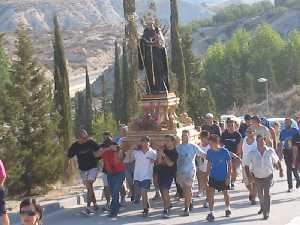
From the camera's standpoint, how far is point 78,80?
121688mm

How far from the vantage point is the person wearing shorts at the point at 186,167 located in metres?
12.4

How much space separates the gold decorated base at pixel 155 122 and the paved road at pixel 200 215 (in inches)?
66.3

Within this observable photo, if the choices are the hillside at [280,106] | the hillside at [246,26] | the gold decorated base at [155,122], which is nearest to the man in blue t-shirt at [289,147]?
the gold decorated base at [155,122]

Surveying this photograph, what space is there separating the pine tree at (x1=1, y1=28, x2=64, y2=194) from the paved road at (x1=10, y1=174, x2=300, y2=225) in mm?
3914

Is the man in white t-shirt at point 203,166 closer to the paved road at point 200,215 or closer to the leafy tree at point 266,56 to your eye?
the paved road at point 200,215

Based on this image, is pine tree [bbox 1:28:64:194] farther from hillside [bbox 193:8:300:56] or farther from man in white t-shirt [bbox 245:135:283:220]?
hillside [bbox 193:8:300:56]

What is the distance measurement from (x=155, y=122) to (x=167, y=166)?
3314mm

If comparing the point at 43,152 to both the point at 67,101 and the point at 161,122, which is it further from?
the point at 67,101

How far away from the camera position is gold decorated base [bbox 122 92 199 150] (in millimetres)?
15227

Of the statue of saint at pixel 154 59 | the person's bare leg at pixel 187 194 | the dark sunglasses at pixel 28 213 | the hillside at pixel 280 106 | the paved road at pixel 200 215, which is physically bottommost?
the paved road at pixel 200 215

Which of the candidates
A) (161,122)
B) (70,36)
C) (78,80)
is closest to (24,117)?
(161,122)

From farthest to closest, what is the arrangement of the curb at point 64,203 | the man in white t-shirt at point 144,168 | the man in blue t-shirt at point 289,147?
1. the man in blue t-shirt at point 289,147
2. the curb at point 64,203
3. the man in white t-shirt at point 144,168

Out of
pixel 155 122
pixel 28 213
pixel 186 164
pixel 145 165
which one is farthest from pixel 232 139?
pixel 28 213

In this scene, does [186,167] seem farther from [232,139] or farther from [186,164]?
[232,139]
